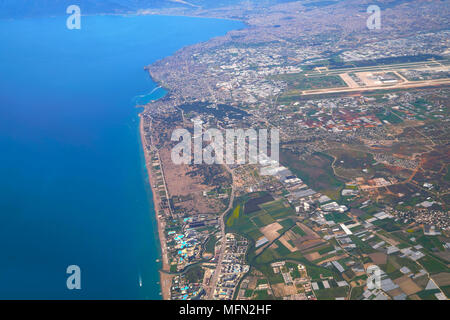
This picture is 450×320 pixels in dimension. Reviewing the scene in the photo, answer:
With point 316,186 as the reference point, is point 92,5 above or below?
above

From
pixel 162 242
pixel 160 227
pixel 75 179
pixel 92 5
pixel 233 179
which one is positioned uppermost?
pixel 92 5

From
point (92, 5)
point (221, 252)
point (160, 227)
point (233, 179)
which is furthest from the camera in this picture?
point (92, 5)

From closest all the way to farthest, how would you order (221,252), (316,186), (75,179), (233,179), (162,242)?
(221,252) < (162,242) < (316,186) < (233,179) < (75,179)

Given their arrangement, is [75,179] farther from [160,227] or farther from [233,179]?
[233,179]

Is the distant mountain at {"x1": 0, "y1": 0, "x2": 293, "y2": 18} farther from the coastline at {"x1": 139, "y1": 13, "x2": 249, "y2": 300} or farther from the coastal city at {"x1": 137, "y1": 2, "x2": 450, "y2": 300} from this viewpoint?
the coastline at {"x1": 139, "y1": 13, "x2": 249, "y2": 300}

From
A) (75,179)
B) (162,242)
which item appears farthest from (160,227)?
(75,179)

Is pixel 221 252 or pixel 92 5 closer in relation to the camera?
pixel 221 252
